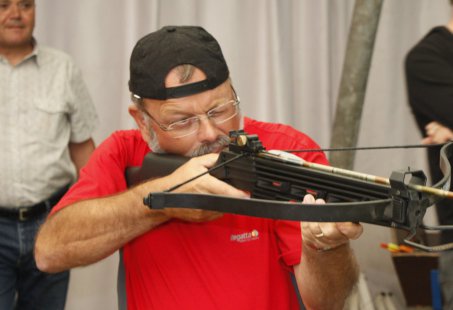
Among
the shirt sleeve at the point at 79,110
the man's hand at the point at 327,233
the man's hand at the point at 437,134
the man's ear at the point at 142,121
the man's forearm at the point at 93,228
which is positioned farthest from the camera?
the shirt sleeve at the point at 79,110

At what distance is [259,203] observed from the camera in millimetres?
1009

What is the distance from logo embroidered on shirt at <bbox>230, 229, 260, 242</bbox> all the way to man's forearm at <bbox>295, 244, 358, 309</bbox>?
109 mm

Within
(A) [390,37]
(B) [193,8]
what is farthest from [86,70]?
(A) [390,37]

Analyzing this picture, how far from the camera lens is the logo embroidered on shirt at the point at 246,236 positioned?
4.72 ft

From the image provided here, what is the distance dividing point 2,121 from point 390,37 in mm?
1721

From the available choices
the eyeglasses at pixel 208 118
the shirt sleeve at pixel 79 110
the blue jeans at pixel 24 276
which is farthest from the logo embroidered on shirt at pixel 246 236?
the shirt sleeve at pixel 79 110

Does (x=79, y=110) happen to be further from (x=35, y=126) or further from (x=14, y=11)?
(x=14, y=11)

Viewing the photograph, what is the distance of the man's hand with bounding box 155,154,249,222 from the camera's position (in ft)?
4.01

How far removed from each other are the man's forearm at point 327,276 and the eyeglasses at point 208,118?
316mm

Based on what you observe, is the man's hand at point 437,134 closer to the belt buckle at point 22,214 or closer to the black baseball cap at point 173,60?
the black baseball cap at point 173,60

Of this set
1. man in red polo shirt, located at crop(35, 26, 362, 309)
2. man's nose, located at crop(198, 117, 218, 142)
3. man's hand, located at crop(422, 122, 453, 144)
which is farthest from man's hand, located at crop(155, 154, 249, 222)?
man's hand, located at crop(422, 122, 453, 144)

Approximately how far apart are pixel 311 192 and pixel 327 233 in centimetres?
7

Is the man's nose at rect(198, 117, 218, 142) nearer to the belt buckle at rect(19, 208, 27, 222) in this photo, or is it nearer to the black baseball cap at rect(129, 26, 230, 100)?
the black baseball cap at rect(129, 26, 230, 100)

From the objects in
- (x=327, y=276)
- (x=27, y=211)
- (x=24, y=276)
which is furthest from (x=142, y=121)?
(x=24, y=276)
